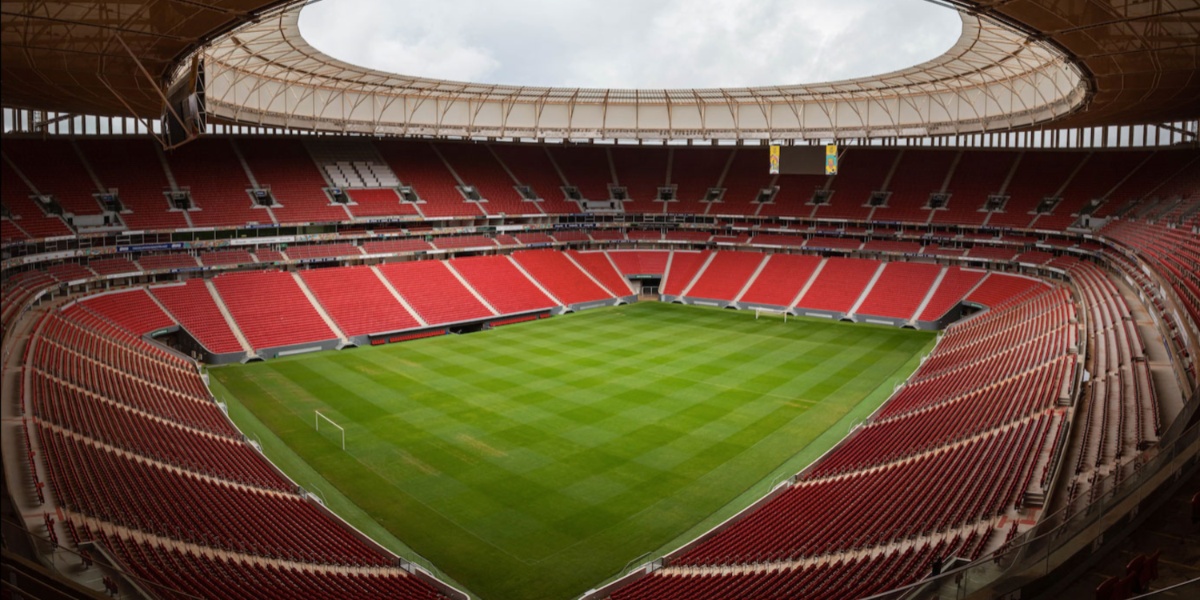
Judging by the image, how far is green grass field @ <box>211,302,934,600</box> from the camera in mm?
19078

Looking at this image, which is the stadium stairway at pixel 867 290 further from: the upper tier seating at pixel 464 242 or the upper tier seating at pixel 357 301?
the upper tier seating at pixel 357 301

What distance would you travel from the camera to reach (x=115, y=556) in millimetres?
12578

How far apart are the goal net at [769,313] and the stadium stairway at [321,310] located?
2503cm

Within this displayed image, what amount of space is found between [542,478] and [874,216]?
41.1 metres

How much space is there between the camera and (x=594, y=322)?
155 ft

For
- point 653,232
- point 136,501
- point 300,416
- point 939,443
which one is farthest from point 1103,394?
point 653,232

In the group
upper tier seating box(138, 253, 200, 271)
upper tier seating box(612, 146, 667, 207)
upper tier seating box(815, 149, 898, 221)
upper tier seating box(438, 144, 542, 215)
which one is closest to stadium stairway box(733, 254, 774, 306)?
upper tier seating box(815, 149, 898, 221)

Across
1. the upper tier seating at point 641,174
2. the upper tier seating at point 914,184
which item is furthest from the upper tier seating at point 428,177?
the upper tier seating at point 914,184

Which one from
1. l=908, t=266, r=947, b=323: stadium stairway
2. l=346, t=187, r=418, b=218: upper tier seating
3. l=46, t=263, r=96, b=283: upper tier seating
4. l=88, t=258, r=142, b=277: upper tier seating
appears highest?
l=346, t=187, r=418, b=218: upper tier seating

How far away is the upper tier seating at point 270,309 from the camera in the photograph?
1544 inches

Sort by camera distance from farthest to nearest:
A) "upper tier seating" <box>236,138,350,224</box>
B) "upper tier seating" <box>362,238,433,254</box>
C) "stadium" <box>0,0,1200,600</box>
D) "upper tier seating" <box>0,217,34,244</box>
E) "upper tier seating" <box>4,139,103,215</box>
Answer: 1. "upper tier seating" <box>362,238,433,254</box>
2. "upper tier seating" <box>236,138,350,224</box>
3. "upper tier seating" <box>4,139,103,215</box>
4. "upper tier seating" <box>0,217,34,244</box>
5. "stadium" <box>0,0,1200,600</box>

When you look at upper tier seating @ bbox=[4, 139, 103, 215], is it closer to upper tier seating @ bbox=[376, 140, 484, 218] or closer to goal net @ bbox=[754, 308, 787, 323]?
upper tier seating @ bbox=[376, 140, 484, 218]

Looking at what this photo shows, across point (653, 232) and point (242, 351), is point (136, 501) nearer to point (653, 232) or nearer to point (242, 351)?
point (242, 351)

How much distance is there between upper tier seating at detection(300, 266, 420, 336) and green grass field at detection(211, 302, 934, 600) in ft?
8.99
